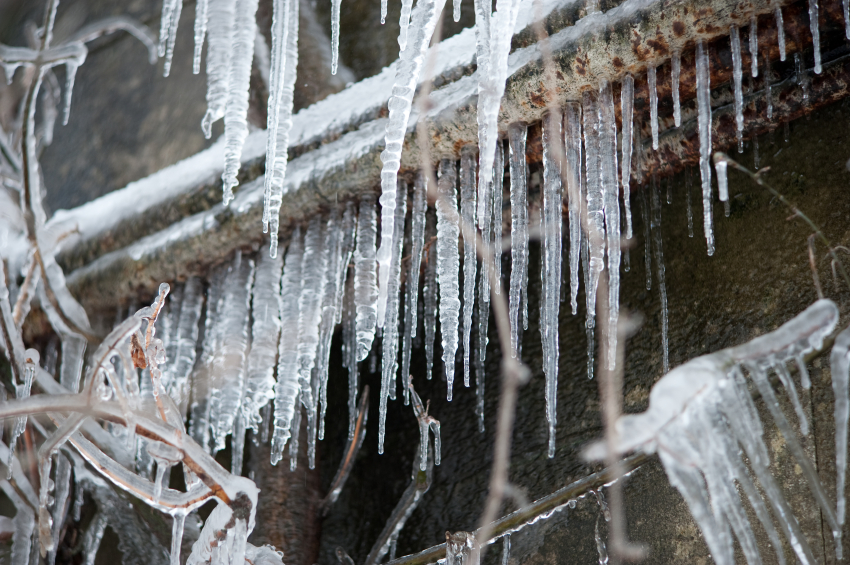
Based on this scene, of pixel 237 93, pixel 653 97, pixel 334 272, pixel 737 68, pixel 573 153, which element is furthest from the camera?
pixel 334 272

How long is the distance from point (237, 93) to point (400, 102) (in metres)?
0.55

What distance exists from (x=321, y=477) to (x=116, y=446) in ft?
2.39

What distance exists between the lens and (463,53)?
2270mm

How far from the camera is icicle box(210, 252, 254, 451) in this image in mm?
2457

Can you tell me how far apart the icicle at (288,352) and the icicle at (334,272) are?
9cm

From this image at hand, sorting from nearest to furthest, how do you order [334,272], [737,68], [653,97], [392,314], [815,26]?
[815,26], [737,68], [653,97], [392,314], [334,272]

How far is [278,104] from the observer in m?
2.11

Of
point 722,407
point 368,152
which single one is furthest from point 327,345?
point 722,407

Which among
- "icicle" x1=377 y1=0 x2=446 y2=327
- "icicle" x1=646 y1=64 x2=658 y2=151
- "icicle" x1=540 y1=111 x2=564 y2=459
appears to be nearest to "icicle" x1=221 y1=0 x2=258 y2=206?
"icicle" x1=377 y1=0 x2=446 y2=327

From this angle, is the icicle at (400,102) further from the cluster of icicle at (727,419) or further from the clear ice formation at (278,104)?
the cluster of icicle at (727,419)

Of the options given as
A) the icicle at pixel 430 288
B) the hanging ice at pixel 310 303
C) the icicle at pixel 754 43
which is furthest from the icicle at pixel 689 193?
the hanging ice at pixel 310 303

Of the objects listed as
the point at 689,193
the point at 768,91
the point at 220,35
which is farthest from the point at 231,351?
the point at 768,91

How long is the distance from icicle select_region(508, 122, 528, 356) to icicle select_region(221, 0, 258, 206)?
733mm

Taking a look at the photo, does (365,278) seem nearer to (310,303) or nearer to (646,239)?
(310,303)
